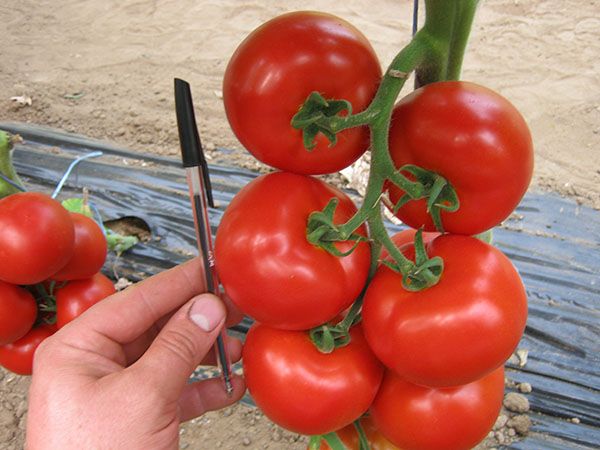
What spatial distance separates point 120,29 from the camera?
13.1 feet

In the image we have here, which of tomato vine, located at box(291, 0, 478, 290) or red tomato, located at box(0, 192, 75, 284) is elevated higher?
tomato vine, located at box(291, 0, 478, 290)

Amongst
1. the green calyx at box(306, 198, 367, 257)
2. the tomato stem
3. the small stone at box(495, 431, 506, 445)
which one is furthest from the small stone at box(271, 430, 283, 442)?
the green calyx at box(306, 198, 367, 257)

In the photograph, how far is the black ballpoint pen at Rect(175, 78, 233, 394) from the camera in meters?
0.65

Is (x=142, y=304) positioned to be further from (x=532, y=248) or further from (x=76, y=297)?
(x=532, y=248)

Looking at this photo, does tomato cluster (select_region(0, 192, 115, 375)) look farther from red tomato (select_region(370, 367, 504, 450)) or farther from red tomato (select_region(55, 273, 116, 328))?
red tomato (select_region(370, 367, 504, 450))

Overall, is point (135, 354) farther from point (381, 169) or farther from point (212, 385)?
point (381, 169)

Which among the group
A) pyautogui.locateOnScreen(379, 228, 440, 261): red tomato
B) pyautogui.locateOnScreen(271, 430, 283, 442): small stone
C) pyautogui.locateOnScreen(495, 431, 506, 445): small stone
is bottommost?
pyautogui.locateOnScreen(271, 430, 283, 442): small stone

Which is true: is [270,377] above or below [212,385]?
above

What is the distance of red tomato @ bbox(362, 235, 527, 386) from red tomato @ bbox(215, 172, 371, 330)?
5 cm

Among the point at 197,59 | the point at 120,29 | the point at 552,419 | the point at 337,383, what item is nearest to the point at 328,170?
the point at 337,383

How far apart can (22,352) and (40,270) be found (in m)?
0.28

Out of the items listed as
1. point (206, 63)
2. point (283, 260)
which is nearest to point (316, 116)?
point (283, 260)

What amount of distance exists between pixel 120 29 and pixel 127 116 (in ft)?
4.65

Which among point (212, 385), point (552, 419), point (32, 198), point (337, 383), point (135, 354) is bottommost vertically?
point (552, 419)
